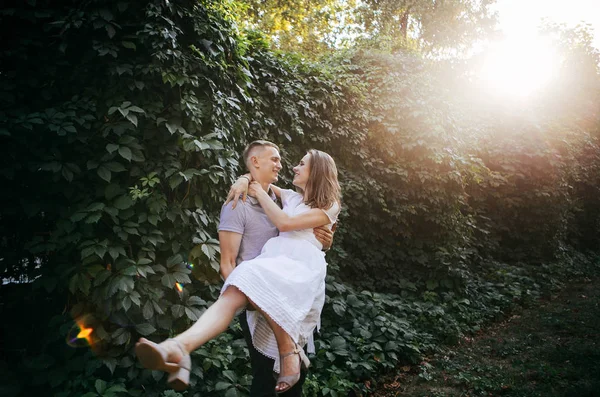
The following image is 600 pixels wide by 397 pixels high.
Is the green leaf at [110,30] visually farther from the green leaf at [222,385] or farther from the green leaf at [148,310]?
the green leaf at [222,385]

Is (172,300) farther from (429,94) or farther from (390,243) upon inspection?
(429,94)

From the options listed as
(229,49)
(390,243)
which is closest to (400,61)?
(390,243)

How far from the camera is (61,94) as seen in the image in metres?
3.02

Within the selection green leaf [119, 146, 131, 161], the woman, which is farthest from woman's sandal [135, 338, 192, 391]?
green leaf [119, 146, 131, 161]

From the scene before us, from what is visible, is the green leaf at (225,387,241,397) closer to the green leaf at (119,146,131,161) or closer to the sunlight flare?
the green leaf at (119,146,131,161)

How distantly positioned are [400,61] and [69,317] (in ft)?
23.2

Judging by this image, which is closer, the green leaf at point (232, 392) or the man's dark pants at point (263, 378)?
the man's dark pants at point (263, 378)

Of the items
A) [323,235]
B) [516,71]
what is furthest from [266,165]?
[516,71]

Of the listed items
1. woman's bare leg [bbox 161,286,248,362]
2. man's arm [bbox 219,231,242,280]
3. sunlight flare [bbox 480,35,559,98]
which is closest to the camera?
woman's bare leg [bbox 161,286,248,362]

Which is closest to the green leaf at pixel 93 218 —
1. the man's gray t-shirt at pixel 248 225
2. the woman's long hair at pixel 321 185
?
the man's gray t-shirt at pixel 248 225

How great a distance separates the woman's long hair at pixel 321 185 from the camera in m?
2.55

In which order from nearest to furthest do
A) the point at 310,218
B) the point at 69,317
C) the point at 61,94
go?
1. the point at 310,218
2. the point at 69,317
3. the point at 61,94

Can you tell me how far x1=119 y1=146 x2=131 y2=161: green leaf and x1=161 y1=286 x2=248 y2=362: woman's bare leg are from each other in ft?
4.47

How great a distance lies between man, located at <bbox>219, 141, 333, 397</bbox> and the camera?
7.39 feet
